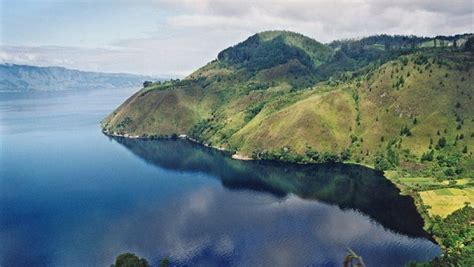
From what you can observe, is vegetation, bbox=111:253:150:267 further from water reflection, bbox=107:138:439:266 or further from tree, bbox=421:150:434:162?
tree, bbox=421:150:434:162

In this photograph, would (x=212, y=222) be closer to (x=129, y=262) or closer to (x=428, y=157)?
(x=129, y=262)

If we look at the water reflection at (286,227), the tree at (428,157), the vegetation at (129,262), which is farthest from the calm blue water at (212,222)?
the tree at (428,157)

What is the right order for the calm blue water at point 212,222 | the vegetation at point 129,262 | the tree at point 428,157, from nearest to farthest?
the vegetation at point 129,262 < the calm blue water at point 212,222 < the tree at point 428,157

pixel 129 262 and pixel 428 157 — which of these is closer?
pixel 129 262

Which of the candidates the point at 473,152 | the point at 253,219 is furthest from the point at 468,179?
the point at 253,219

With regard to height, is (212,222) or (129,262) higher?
(129,262)

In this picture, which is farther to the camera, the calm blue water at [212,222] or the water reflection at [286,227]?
the calm blue water at [212,222]

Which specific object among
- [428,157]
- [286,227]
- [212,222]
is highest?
[428,157]

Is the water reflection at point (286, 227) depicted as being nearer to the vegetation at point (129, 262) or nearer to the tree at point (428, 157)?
the vegetation at point (129, 262)

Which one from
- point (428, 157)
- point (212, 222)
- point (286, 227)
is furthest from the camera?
point (428, 157)

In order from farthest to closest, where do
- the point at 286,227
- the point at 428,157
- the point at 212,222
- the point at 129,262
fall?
the point at 428,157 → the point at 212,222 → the point at 286,227 → the point at 129,262

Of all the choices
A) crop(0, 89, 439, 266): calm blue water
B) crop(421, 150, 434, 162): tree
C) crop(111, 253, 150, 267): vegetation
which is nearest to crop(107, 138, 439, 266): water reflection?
crop(0, 89, 439, 266): calm blue water

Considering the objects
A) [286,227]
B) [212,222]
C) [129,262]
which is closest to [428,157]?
[286,227]
